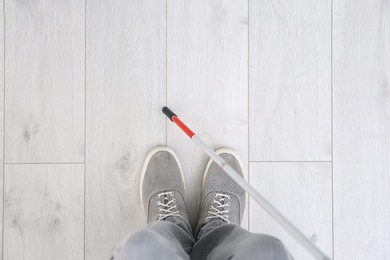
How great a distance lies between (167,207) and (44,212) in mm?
361

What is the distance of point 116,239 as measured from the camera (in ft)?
3.26

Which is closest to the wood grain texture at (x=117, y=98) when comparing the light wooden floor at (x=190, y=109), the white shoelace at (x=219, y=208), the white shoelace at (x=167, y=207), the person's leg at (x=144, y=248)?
the light wooden floor at (x=190, y=109)

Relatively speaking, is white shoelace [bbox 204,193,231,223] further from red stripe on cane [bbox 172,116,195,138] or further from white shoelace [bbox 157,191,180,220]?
red stripe on cane [bbox 172,116,195,138]

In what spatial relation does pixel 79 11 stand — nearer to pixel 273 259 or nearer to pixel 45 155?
pixel 45 155

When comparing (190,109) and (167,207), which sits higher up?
(190,109)

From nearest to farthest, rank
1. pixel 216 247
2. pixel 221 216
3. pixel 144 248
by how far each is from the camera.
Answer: pixel 144 248 < pixel 216 247 < pixel 221 216

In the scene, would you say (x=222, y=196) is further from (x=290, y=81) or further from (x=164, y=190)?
(x=290, y=81)

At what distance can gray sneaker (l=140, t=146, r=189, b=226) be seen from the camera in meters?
0.97

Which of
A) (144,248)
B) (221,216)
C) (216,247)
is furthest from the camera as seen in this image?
(221,216)

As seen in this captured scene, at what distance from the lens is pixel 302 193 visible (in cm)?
101

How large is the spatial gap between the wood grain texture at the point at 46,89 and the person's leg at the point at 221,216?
15.9 inches

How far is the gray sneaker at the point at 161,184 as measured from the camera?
0.97 meters

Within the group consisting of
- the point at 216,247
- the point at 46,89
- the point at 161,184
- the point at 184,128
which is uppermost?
the point at 46,89

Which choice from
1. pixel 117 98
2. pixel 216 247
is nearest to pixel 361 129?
pixel 216 247
